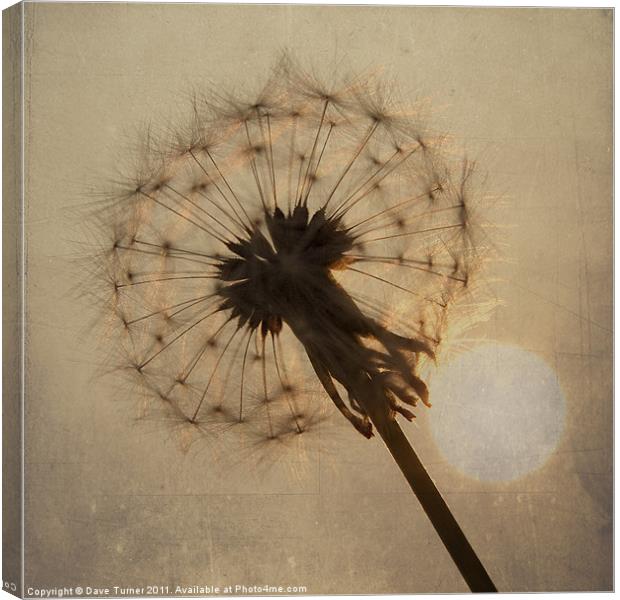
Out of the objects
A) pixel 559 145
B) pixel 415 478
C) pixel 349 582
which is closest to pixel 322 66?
pixel 559 145

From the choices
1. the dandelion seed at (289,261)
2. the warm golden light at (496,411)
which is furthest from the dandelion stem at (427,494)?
the warm golden light at (496,411)

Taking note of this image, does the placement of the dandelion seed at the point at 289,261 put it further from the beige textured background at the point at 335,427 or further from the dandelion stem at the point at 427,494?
the beige textured background at the point at 335,427

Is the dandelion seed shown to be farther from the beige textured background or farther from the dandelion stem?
the beige textured background

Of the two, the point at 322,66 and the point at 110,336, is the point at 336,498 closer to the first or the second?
the point at 110,336

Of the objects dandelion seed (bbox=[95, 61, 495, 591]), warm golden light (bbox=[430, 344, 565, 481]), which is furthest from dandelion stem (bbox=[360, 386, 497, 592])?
warm golden light (bbox=[430, 344, 565, 481])

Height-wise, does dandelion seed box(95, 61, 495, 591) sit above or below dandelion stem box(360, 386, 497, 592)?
above

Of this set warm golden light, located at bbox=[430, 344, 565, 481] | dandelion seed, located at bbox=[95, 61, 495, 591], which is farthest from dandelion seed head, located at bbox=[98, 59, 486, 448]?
warm golden light, located at bbox=[430, 344, 565, 481]
